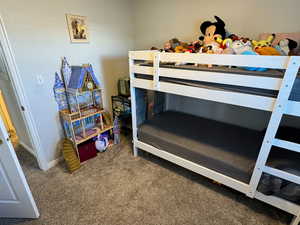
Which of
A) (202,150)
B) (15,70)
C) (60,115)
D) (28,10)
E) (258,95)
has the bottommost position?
(202,150)

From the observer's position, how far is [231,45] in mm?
1590

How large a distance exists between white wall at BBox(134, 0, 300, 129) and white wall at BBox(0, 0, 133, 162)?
390 mm

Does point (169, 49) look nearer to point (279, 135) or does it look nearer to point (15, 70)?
point (279, 135)

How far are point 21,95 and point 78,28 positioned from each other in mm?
1091

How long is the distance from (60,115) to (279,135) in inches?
103

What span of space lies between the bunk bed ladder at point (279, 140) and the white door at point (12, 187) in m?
1.98

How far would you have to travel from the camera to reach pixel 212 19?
2092 mm

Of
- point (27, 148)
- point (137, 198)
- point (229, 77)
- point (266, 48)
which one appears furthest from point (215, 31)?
point (27, 148)

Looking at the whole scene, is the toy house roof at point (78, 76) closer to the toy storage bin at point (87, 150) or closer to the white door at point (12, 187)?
the toy storage bin at point (87, 150)

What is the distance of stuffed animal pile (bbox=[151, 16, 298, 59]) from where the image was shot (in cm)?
148

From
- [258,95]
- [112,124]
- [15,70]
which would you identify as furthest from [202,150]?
[15,70]

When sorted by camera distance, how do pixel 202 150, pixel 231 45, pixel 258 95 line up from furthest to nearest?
pixel 202 150 < pixel 231 45 < pixel 258 95

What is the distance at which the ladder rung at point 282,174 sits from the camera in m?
1.22

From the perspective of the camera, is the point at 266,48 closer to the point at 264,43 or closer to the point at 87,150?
the point at 264,43
